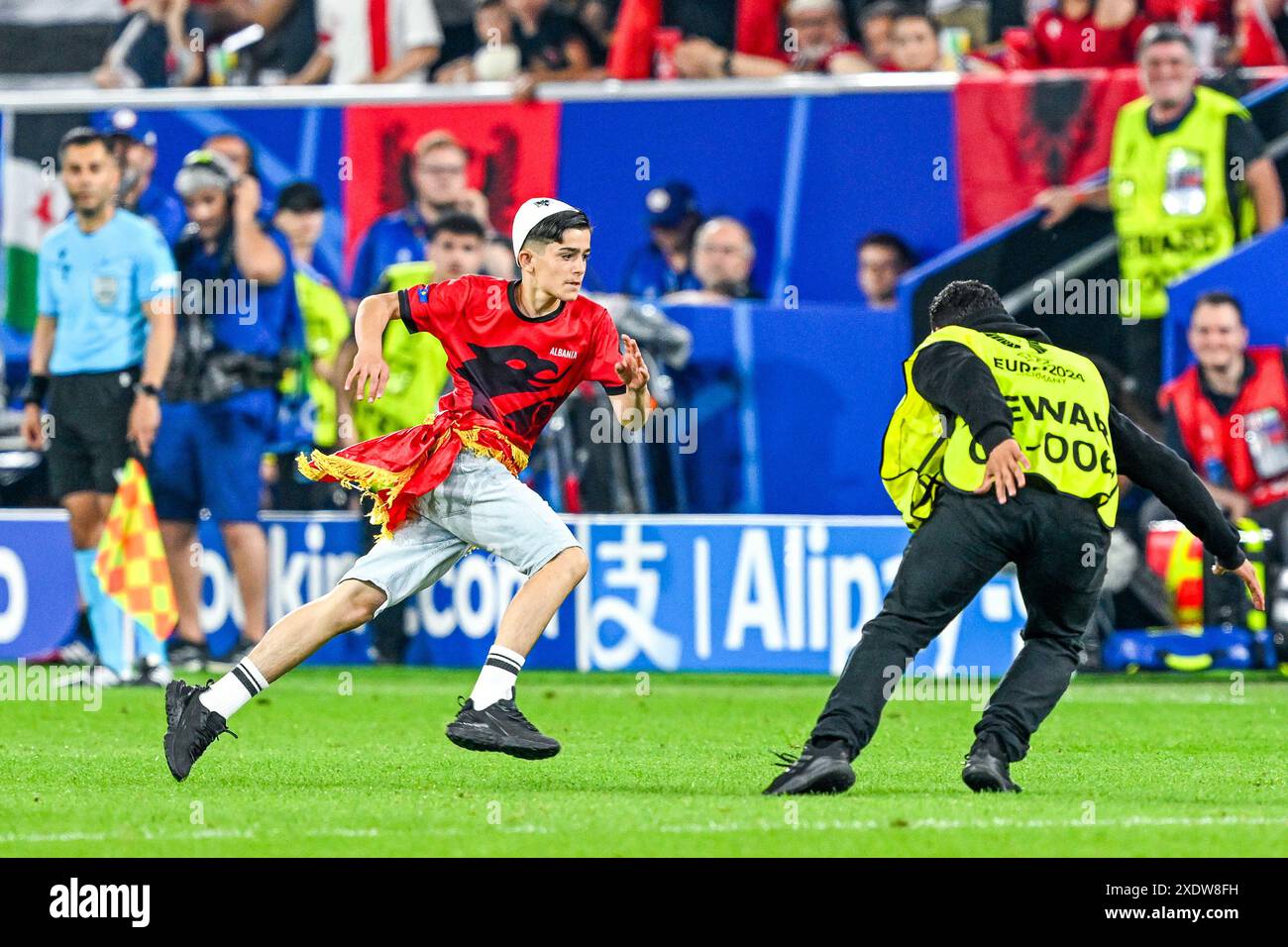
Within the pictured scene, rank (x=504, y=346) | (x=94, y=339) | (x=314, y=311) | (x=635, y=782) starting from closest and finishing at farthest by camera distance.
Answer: (x=504, y=346), (x=635, y=782), (x=94, y=339), (x=314, y=311)

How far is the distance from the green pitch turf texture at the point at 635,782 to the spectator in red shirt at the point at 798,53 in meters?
4.02

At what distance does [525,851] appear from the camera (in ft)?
19.5

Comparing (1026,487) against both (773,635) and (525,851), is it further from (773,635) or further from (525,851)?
(773,635)

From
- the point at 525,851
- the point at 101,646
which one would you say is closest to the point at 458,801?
the point at 525,851

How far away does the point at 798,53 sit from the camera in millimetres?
13891

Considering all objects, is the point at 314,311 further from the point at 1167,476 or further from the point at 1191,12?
the point at 1167,476

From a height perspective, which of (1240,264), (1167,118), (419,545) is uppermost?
(1167,118)

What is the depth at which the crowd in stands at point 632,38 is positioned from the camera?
44.0 ft

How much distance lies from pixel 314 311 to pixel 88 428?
171 cm

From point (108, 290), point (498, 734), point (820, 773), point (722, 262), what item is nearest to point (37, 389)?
point (108, 290)

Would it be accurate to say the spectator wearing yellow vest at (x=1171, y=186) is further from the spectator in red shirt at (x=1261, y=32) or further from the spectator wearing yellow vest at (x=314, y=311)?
the spectator wearing yellow vest at (x=314, y=311)

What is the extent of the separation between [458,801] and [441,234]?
6.82m

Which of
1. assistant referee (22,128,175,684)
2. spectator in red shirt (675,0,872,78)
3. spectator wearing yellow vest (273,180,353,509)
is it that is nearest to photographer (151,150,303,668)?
spectator wearing yellow vest (273,180,353,509)
